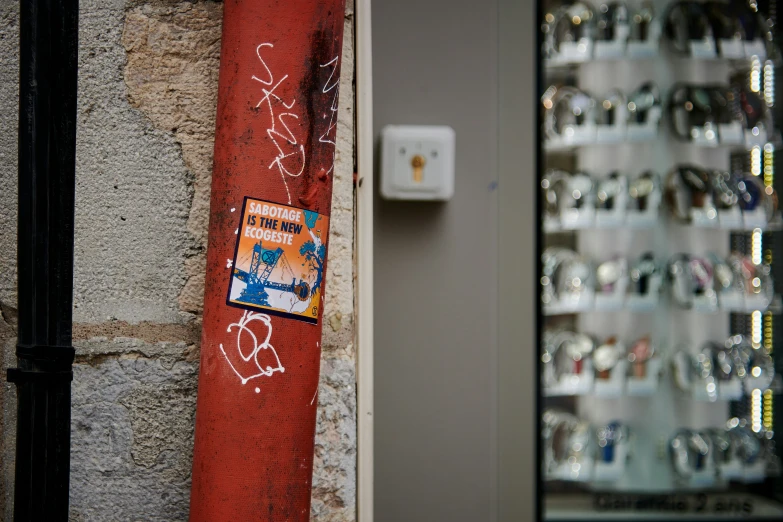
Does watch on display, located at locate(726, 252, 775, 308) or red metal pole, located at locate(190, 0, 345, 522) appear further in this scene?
watch on display, located at locate(726, 252, 775, 308)

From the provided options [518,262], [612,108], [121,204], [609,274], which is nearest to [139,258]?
[121,204]

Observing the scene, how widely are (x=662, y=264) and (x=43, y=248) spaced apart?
81.8 inches

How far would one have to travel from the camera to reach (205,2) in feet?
4.01

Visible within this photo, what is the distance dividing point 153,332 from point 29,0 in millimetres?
584

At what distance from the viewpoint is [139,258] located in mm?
1206

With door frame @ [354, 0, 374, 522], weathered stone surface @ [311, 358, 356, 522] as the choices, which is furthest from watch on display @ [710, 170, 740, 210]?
weathered stone surface @ [311, 358, 356, 522]

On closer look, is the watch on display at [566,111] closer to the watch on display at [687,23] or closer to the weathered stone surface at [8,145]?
the watch on display at [687,23]

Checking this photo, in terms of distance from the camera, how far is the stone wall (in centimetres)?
119

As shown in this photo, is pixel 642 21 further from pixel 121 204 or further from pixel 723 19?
pixel 121 204

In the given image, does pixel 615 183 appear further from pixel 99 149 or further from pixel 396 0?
pixel 99 149

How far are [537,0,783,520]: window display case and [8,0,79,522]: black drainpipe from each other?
5.33 ft

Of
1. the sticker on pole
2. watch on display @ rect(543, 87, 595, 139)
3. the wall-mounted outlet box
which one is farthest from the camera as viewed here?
watch on display @ rect(543, 87, 595, 139)

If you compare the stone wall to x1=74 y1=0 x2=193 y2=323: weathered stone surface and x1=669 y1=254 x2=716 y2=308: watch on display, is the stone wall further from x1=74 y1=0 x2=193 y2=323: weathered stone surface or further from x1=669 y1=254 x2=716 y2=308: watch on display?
x1=669 y1=254 x2=716 y2=308: watch on display

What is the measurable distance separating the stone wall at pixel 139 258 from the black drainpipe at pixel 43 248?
163 millimetres
